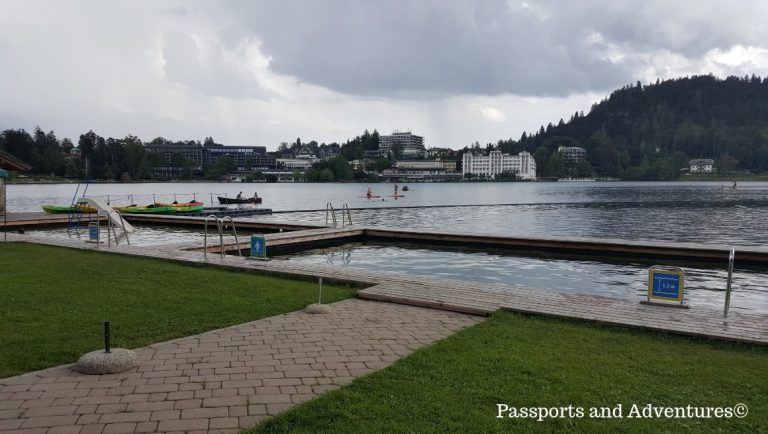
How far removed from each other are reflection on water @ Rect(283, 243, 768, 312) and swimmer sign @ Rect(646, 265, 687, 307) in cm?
335

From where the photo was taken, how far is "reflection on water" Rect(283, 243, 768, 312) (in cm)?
1323

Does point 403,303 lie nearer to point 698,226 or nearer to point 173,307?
point 173,307

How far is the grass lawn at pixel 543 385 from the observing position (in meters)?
4.12

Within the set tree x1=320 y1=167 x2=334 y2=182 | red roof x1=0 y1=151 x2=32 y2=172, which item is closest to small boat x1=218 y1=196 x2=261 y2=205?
red roof x1=0 y1=151 x2=32 y2=172

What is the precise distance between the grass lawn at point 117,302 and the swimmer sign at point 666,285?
5.17m

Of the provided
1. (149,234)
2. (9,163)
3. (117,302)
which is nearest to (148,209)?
(149,234)

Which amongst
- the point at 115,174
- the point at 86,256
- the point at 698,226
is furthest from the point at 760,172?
the point at 86,256

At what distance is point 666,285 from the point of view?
28.8 feet

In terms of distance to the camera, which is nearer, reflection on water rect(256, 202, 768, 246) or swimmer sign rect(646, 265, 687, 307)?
swimmer sign rect(646, 265, 687, 307)

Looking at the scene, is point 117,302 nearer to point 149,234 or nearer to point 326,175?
point 149,234

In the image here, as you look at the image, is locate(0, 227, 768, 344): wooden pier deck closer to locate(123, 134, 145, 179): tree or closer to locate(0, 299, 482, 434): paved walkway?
locate(0, 299, 482, 434): paved walkway

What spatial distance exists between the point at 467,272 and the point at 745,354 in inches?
381

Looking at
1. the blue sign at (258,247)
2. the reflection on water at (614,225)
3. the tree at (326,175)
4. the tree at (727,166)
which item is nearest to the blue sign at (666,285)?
the blue sign at (258,247)

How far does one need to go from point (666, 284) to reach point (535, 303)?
2.22m
